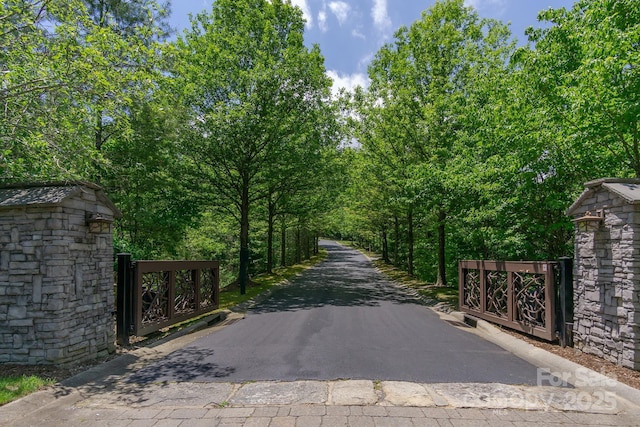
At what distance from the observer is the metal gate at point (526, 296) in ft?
21.9

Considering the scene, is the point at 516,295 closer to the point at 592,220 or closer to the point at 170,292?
the point at 592,220

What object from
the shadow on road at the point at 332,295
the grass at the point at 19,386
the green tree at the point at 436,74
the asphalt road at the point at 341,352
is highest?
the green tree at the point at 436,74

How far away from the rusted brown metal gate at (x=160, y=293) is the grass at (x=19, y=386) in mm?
2011

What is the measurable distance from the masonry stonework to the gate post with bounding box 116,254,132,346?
7.63 metres

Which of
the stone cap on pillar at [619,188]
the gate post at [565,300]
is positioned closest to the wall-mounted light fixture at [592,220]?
the stone cap on pillar at [619,188]

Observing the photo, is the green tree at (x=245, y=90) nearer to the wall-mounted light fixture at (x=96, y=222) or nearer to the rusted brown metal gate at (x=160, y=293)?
the rusted brown metal gate at (x=160, y=293)

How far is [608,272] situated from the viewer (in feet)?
18.6

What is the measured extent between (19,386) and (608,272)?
7.92 m

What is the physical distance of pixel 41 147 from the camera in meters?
5.79

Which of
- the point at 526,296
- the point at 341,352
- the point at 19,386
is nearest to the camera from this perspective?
the point at 19,386

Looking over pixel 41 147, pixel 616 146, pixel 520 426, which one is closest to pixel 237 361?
pixel 520 426

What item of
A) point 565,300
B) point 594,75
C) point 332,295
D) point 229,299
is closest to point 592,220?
point 565,300

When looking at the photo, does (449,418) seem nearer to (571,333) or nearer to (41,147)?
(571,333)

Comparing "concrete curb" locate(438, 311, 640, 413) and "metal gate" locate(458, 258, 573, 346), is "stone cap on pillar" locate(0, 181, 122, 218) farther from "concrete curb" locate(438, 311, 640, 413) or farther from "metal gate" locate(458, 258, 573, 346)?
"metal gate" locate(458, 258, 573, 346)
